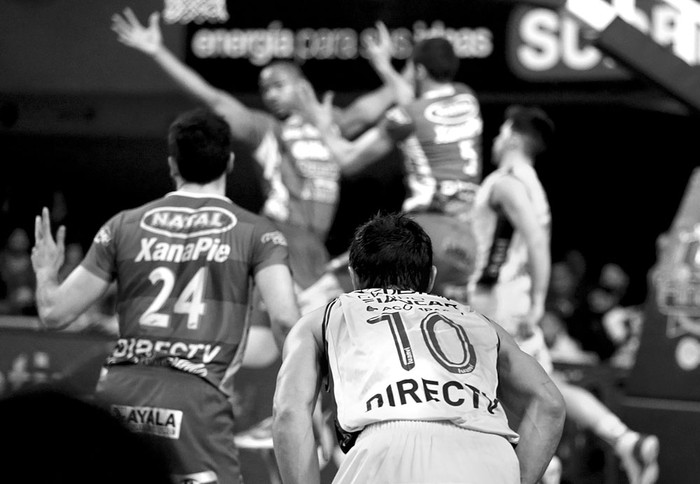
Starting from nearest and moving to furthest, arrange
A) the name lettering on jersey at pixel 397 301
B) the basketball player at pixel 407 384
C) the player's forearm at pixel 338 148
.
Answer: the basketball player at pixel 407 384 → the name lettering on jersey at pixel 397 301 → the player's forearm at pixel 338 148

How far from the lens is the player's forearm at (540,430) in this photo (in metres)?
3.07

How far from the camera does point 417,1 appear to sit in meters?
11.9

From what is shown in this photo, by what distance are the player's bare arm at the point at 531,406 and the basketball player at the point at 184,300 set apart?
0.94 meters

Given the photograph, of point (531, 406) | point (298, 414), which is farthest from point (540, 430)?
point (298, 414)

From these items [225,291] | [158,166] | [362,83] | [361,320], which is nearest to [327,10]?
[362,83]

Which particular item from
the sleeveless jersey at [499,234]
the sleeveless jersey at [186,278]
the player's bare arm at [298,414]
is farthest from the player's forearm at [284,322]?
the sleeveless jersey at [499,234]

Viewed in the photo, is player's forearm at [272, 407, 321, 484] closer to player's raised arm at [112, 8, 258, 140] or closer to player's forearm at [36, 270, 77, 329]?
player's forearm at [36, 270, 77, 329]

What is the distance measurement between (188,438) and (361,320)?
1.04m

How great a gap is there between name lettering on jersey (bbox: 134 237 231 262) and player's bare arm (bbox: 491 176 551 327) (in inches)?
104

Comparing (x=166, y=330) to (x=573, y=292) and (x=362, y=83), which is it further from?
(x=362, y=83)

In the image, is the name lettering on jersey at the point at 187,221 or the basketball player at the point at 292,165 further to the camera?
the basketball player at the point at 292,165

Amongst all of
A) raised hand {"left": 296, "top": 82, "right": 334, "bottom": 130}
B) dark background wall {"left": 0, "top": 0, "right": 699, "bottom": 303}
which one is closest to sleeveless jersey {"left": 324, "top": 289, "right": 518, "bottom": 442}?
raised hand {"left": 296, "top": 82, "right": 334, "bottom": 130}

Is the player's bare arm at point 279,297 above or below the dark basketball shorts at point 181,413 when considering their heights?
above

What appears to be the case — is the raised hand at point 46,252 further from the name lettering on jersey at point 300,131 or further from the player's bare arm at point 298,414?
the name lettering on jersey at point 300,131
